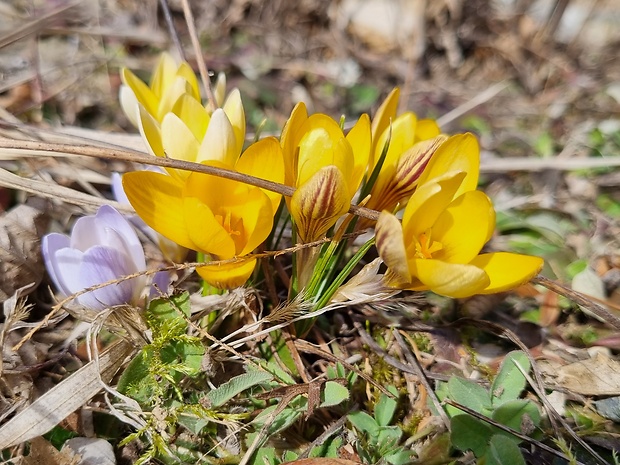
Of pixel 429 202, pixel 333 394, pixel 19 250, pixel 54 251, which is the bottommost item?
pixel 333 394

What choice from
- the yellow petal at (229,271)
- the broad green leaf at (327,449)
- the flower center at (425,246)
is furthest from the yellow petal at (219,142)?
the broad green leaf at (327,449)

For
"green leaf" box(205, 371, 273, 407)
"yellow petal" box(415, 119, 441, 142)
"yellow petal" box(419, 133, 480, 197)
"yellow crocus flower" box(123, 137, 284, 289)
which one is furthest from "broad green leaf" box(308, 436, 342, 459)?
"yellow petal" box(415, 119, 441, 142)

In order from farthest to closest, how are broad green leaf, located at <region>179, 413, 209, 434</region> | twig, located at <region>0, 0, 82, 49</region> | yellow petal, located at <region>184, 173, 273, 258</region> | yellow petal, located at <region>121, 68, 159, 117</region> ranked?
twig, located at <region>0, 0, 82, 49</region> < yellow petal, located at <region>121, 68, 159, 117</region> < broad green leaf, located at <region>179, 413, 209, 434</region> < yellow petal, located at <region>184, 173, 273, 258</region>

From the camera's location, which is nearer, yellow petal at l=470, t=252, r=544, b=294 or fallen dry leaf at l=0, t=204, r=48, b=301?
yellow petal at l=470, t=252, r=544, b=294

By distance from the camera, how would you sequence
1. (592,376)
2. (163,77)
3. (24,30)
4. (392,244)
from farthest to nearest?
(24,30) < (163,77) < (592,376) < (392,244)

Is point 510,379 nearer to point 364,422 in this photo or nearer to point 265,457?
point 364,422

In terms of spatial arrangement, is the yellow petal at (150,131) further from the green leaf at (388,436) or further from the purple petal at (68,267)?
the green leaf at (388,436)

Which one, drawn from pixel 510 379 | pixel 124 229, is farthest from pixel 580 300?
pixel 124 229

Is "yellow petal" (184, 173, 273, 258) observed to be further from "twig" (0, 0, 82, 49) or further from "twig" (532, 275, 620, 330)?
"twig" (0, 0, 82, 49)

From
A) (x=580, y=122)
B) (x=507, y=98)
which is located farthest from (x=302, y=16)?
(x=580, y=122)
